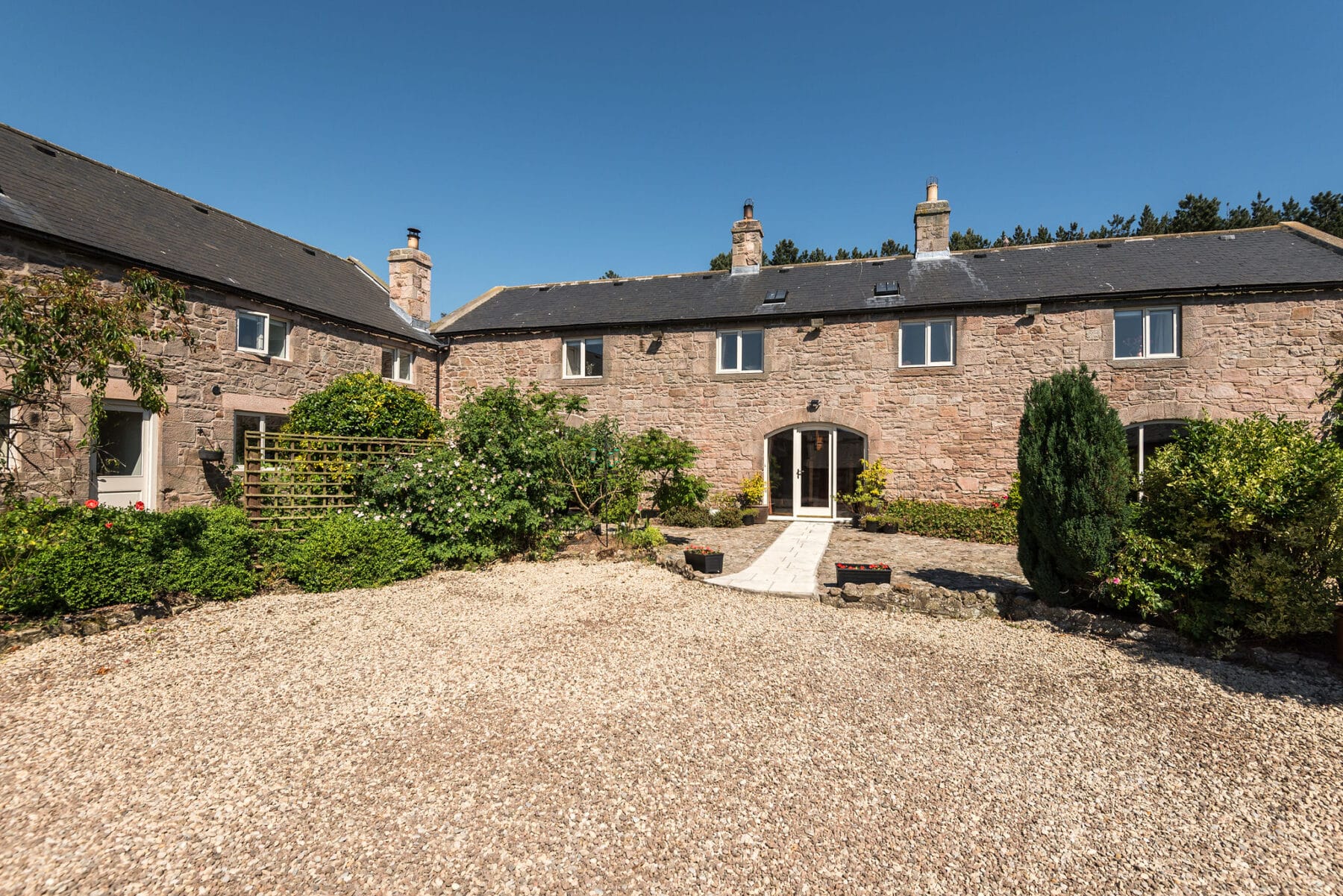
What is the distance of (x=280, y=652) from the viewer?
5047 mm

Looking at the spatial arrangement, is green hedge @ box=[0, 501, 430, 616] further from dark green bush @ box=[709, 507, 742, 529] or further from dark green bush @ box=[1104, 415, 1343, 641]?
dark green bush @ box=[1104, 415, 1343, 641]

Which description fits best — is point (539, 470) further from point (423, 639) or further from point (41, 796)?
point (41, 796)

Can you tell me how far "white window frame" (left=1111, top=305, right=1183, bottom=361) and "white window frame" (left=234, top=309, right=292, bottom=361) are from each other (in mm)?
17228

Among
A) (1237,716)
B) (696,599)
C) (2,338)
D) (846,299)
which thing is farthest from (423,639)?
(846,299)

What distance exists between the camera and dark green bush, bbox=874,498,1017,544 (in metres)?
10.8

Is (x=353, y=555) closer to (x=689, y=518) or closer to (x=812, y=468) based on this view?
(x=689, y=518)

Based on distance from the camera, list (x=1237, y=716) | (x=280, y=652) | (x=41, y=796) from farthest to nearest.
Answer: (x=280, y=652)
(x=1237, y=716)
(x=41, y=796)

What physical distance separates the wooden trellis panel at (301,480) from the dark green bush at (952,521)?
9678 millimetres

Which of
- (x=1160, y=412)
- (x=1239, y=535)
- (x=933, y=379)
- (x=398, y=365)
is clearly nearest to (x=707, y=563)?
(x=1239, y=535)

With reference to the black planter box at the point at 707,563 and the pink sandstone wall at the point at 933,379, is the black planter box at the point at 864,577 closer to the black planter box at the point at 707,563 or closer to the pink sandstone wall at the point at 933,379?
the black planter box at the point at 707,563

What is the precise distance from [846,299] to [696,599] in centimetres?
983

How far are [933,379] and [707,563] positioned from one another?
8.13 meters

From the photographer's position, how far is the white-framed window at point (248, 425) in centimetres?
1083

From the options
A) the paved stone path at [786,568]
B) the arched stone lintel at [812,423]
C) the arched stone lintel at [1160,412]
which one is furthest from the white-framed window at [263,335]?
the arched stone lintel at [1160,412]
